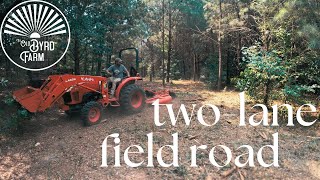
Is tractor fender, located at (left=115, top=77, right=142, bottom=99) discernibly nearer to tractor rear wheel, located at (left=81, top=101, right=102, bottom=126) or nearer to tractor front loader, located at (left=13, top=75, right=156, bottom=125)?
tractor front loader, located at (left=13, top=75, right=156, bottom=125)

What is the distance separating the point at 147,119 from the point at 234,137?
2.56 m

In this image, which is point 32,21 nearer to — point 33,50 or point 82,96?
point 33,50

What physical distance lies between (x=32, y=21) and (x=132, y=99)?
4.01 meters

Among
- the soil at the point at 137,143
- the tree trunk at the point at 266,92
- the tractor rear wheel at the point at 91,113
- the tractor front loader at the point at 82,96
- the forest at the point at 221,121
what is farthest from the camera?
the tree trunk at the point at 266,92

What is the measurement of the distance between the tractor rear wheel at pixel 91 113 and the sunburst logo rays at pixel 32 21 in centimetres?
360

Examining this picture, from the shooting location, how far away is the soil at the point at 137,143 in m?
5.93

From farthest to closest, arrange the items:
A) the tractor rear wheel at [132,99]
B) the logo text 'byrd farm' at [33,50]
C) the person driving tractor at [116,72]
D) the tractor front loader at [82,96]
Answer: the logo text 'byrd farm' at [33,50]
the person driving tractor at [116,72]
the tractor rear wheel at [132,99]
the tractor front loader at [82,96]

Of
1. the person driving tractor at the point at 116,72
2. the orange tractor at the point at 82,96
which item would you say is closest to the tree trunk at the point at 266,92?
the orange tractor at the point at 82,96

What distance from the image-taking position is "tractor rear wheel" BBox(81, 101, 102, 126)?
7.76 m

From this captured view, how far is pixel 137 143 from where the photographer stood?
23.4 ft

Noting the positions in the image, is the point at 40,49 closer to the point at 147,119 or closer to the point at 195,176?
the point at 147,119

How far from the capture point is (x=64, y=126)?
27.0 feet

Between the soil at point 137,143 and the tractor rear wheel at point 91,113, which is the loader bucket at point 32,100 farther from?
the tractor rear wheel at point 91,113

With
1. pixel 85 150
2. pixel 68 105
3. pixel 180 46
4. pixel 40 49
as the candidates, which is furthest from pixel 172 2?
pixel 85 150
